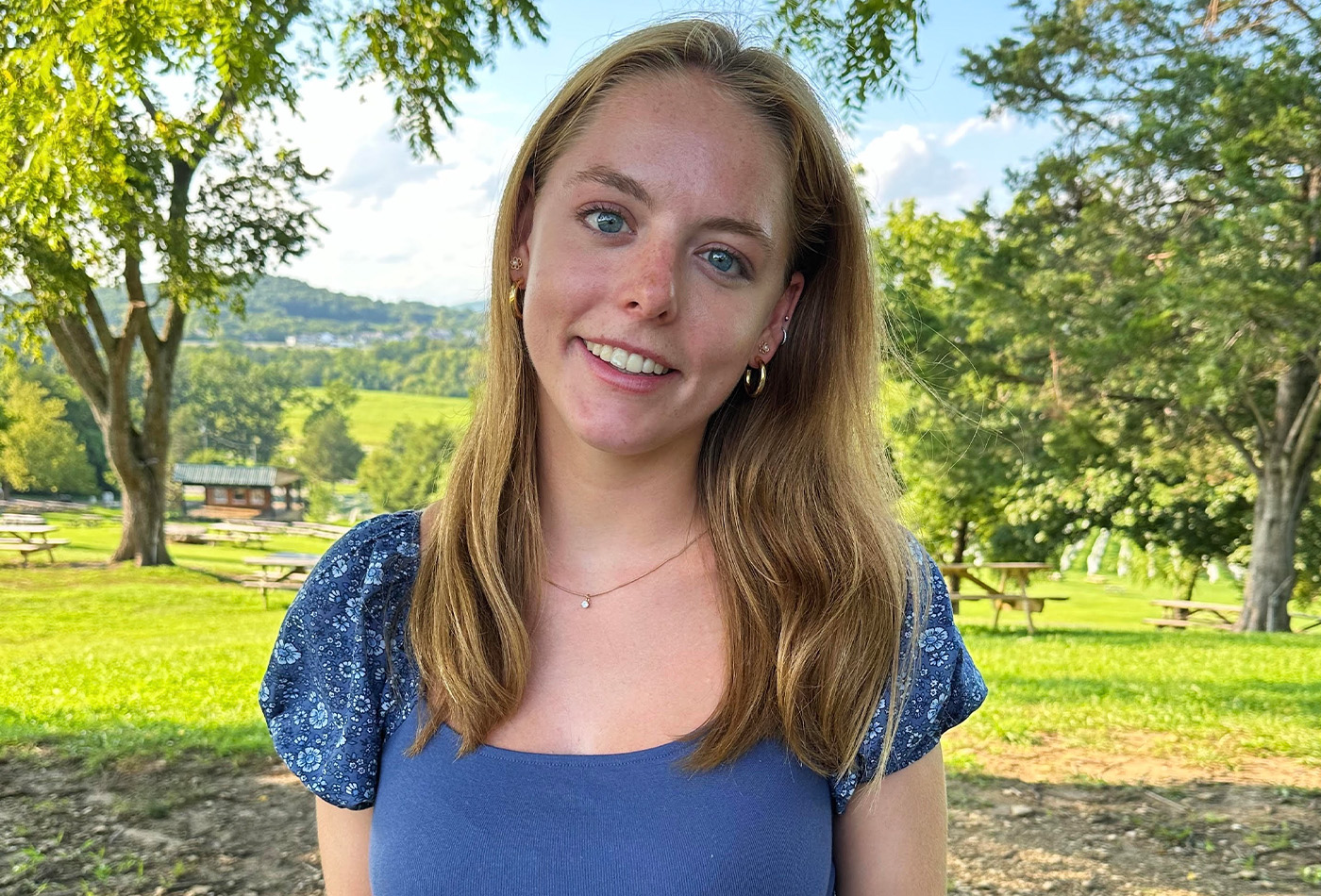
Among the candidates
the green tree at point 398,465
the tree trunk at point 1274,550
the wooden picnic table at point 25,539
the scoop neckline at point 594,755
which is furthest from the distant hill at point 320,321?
the scoop neckline at point 594,755

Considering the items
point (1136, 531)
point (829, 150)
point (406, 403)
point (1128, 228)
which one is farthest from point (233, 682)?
point (406, 403)

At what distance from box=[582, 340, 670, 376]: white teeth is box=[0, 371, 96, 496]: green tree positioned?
473 inches

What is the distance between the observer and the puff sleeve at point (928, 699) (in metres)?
1.55

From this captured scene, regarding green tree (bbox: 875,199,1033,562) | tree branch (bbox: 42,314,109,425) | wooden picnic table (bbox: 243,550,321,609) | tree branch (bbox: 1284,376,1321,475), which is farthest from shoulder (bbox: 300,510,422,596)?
tree branch (bbox: 1284,376,1321,475)

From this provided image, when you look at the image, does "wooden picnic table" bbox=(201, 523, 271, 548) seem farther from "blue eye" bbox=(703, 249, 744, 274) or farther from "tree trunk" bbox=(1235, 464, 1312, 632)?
"blue eye" bbox=(703, 249, 744, 274)

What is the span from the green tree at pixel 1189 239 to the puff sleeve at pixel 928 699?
10703mm

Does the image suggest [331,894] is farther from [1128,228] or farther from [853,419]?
[1128,228]

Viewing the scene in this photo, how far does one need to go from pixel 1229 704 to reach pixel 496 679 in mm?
6984

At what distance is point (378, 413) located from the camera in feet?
105

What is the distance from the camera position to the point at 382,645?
5.30ft

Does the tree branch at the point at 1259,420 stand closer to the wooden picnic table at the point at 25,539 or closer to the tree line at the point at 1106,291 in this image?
the tree line at the point at 1106,291

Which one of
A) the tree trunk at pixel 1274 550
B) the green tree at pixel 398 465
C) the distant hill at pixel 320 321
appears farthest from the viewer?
the green tree at pixel 398 465

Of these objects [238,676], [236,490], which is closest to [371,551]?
[238,676]

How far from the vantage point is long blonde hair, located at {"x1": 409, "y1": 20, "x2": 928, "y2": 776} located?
1.55 metres
